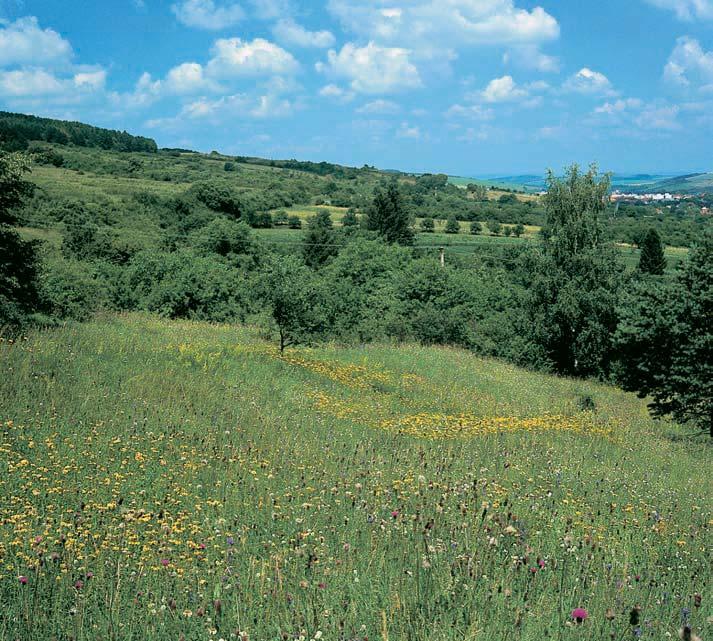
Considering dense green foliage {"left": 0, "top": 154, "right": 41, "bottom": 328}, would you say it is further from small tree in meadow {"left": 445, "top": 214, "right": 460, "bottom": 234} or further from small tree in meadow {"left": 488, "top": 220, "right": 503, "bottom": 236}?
small tree in meadow {"left": 488, "top": 220, "right": 503, "bottom": 236}

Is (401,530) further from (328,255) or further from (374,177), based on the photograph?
(374,177)

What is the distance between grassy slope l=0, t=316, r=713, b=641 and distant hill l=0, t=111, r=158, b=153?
12886cm

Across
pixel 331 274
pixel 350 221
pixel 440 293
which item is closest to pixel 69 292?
pixel 440 293

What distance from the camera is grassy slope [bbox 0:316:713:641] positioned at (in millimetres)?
3881

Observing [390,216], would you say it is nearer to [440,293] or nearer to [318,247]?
[318,247]

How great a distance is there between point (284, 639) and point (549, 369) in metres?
34.5

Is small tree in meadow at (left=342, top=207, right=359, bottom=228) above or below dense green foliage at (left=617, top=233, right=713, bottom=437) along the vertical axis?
above

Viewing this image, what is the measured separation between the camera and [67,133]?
484 ft

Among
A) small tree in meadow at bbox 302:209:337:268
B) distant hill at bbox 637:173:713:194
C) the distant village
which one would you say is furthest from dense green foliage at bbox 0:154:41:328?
distant hill at bbox 637:173:713:194

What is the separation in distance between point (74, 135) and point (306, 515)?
16194 centimetres

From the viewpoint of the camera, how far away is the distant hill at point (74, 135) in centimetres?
13412

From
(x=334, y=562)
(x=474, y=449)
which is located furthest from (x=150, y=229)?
(x=334, y=562)

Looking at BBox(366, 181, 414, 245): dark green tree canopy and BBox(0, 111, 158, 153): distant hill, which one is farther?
BBox(0, 111, 158, 153): distant hill

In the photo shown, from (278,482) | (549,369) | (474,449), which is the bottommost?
(549,369)
